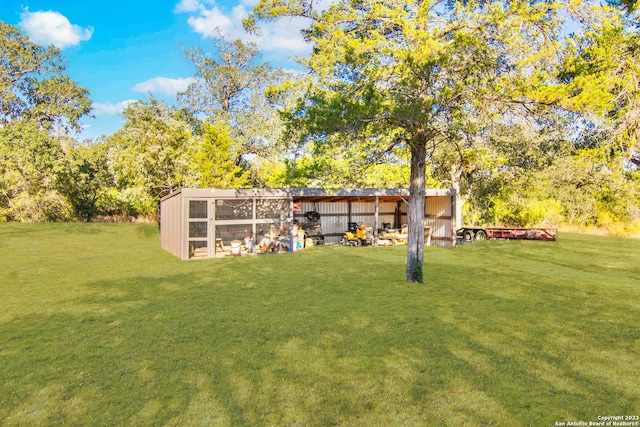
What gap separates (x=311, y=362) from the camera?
4586 mm

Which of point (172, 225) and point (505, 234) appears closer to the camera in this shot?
point (172, 225)

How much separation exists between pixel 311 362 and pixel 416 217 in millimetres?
5421

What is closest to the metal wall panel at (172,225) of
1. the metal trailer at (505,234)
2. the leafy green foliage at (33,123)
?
the metal trailer at (505,234)

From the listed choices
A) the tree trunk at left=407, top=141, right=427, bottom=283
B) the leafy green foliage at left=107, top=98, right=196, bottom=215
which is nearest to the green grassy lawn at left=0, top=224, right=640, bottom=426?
the tree trunk at left=407, top=141, right=427, bottom=283

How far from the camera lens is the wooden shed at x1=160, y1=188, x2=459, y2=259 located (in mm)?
13602

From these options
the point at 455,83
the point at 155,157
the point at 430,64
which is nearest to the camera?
the point at 430,64

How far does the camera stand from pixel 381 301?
7.50 metres

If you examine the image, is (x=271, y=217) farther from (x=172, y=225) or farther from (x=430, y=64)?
(x=430, y=64)

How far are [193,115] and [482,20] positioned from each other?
2527 centimetres

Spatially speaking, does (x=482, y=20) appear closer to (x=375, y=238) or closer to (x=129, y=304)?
(x=129, y=304)

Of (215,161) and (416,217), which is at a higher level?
(215,161)

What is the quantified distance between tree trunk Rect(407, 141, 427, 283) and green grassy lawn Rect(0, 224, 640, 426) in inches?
18.4

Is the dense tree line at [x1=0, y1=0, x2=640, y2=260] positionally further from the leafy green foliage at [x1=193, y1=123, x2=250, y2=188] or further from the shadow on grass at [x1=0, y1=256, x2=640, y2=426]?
the leafy green foliage at [x1=193, y1=123, x2=250, y2=188]

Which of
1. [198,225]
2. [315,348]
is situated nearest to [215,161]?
[198,225]
